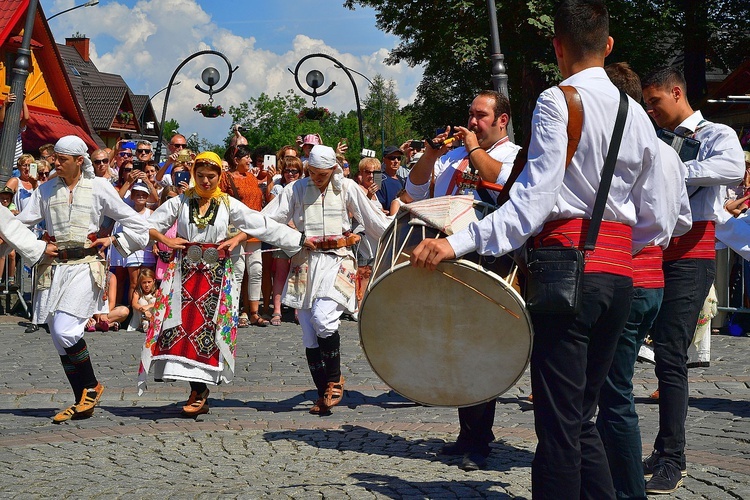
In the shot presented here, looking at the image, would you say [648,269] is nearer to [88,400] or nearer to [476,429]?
[476,429]

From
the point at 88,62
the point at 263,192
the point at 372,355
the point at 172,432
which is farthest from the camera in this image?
the point at 88,62

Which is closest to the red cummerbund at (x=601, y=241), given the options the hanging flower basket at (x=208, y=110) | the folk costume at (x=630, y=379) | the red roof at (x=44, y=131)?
the folk costume at (x=630, y=379)

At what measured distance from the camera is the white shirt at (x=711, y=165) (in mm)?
5648

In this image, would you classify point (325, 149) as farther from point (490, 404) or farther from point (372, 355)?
point (372, 355)

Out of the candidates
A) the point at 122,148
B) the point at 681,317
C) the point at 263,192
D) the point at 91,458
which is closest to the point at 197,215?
the point at 91,458

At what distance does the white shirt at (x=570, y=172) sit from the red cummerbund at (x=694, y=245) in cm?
168

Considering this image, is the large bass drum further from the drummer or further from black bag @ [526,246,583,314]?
the drummer

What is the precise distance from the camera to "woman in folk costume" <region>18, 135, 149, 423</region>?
779 centimetres

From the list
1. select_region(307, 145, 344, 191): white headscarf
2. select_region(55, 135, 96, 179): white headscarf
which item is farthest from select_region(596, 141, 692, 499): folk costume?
select_region(55, 135, 96, 179): white headscarf

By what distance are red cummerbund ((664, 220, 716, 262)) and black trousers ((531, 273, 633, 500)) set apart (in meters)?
1.78

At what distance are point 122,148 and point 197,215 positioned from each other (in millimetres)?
7892

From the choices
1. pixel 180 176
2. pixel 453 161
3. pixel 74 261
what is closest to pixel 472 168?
pixel 453 161

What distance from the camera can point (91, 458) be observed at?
6285 millimetres

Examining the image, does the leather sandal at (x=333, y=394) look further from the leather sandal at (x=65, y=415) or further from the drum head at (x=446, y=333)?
the drum head at (x=446, y=333)
